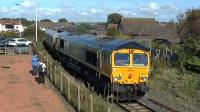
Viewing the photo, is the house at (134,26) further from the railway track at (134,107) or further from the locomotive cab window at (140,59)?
the railway track at (134,107)

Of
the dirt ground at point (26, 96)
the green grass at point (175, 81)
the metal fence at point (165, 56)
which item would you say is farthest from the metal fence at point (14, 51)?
the dirt ground at point (26, 96)

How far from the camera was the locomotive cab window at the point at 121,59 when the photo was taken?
20.7 metres

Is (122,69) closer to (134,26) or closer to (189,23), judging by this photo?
(189,23)

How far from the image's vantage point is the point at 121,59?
2080cm

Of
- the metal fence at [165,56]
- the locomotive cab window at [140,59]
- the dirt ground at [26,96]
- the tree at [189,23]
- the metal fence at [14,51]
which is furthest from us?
the tree at [189,23]

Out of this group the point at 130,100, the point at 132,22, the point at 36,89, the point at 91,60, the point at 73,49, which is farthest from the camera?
the point at 132,22

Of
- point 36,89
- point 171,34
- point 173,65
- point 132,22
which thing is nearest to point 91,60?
point 36,89

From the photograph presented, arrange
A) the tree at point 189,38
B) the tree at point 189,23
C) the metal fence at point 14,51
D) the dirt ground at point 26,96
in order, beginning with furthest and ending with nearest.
Result: the tree at point 189,23 < the metal fence at point 14,51 < the tree at point 189,38 < the dirt ground at point 26,96

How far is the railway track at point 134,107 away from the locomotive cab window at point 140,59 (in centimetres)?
182

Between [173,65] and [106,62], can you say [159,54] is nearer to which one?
[173,65]

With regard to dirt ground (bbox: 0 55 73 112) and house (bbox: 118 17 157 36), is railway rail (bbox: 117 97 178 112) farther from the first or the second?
house (bbox: 118 17 157 36)

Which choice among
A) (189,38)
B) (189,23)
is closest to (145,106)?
(189,38)

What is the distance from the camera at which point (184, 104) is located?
2095 centimetres

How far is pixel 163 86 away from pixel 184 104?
19.2 ft
